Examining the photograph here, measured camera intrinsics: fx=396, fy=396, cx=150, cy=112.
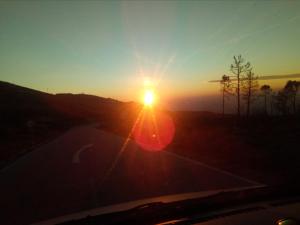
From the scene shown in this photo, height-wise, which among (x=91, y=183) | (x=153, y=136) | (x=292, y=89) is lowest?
(x=91, y=183)

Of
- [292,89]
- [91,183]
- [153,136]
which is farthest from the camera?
[292,89]

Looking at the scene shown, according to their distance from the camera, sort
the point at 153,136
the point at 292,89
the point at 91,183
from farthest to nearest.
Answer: the point at 292,89 → the point at 153,136 → the point at 91,183

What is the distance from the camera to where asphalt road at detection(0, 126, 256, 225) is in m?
7.77

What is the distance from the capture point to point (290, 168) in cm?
1272

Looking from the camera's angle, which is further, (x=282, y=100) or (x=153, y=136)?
(x=282, y=100)

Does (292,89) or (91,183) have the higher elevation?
(292,89)

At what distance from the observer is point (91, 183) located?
33.9ft

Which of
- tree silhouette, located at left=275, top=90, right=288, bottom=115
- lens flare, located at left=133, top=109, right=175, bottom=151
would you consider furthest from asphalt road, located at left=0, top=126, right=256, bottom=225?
tree silhouette, located at left=275, top=90, right=288, bottom=115

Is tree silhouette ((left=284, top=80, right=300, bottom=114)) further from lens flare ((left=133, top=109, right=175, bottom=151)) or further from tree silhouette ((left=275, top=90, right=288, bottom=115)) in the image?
lens flare ((left=133, top=109, right=175, bottom=151))

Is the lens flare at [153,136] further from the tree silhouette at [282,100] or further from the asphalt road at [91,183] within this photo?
the tree silhouette at [282,100]

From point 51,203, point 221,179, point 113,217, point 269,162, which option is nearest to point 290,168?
point 269,162

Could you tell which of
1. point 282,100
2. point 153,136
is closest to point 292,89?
point 282,100

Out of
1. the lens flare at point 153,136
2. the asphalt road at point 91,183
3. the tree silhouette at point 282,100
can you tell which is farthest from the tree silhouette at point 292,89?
the asphalt road at point 91,183

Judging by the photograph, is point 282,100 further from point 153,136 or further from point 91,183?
point 91,183
